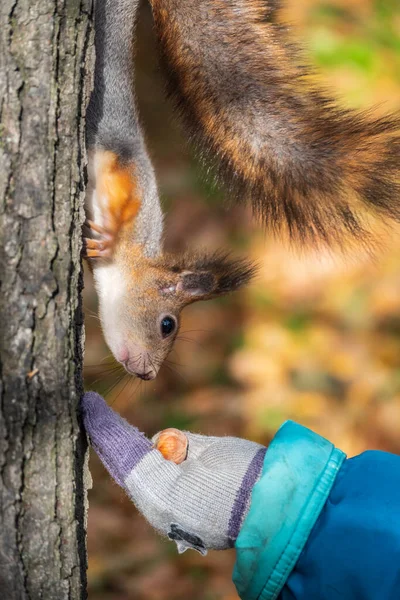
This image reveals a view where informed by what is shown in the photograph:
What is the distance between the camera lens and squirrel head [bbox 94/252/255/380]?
6.64 feet

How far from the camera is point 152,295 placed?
6.97 ft

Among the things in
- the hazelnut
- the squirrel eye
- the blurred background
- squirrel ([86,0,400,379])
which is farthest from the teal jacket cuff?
the blurred background

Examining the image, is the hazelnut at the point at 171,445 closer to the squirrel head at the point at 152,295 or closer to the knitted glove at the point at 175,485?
the knitted glove at the point at 175,485

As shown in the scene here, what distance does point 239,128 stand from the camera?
5.73 feet

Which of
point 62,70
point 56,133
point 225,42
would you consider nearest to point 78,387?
point 56,133

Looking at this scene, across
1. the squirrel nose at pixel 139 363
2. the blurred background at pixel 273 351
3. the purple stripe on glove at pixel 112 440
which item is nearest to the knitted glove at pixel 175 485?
the purple stripe on glove at pixel 112 440

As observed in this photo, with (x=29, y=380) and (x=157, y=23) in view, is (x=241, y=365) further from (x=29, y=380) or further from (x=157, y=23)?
(x=29, y=380)

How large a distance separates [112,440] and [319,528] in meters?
0.39

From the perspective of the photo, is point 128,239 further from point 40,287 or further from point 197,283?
point 40,287

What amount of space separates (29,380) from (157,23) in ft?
2.84

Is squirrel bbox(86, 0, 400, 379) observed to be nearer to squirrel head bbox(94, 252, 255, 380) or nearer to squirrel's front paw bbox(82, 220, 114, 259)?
squirrel's front paw bbox(82, 220, 114, 259)

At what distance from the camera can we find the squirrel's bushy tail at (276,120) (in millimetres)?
1690

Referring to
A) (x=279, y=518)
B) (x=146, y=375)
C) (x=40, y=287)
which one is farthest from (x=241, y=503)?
(x=146, y=375)

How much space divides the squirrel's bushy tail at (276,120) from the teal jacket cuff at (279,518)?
22.5 inches
